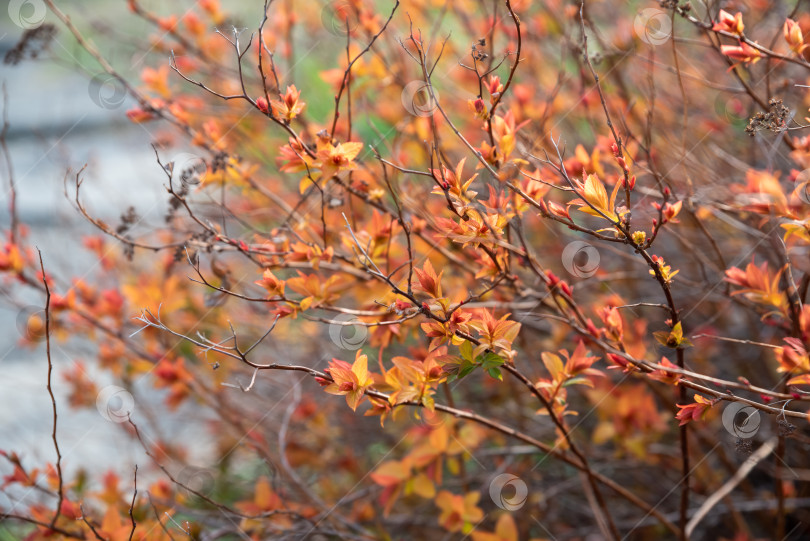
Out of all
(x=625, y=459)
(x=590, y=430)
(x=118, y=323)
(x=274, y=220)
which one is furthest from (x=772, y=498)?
(x=118, y=323)

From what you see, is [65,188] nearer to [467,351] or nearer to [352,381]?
[352,381]

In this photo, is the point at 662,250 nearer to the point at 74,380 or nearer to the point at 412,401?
the point at 412,401

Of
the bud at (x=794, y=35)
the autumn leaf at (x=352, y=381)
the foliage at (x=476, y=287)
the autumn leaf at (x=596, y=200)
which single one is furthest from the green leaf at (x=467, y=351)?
the bud at (x=794, y=35)

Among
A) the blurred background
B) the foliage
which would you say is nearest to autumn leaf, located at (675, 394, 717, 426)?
the foliage

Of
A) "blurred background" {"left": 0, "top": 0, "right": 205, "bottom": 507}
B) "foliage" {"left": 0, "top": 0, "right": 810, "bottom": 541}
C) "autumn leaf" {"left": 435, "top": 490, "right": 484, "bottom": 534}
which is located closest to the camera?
"foliage" {"left": 0, "top": 0, "right": 810, "bottom": 541}

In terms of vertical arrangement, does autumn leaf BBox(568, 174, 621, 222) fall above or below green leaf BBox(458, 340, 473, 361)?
above

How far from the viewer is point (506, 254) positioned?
123cm

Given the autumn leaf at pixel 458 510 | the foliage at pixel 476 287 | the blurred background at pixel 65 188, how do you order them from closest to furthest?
the foliage at pixel 476 287, the autumn leaf at pixel 458 510, the blurred background at pixel 65 188

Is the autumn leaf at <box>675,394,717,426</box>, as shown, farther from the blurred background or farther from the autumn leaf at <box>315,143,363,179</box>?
the blurred background

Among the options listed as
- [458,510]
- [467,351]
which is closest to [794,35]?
[467,351]

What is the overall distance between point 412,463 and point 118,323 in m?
0.91

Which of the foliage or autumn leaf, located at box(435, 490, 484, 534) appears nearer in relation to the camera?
the foliage

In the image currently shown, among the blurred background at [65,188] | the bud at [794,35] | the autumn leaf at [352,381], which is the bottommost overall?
the blurred background at [65,188]

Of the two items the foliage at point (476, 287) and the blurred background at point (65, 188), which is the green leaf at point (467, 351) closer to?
the foliage at point (476, 287)
